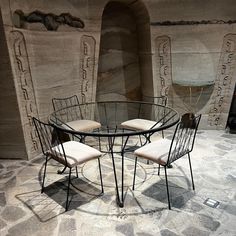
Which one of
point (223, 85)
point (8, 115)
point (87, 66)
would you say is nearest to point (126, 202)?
point (8, 115)

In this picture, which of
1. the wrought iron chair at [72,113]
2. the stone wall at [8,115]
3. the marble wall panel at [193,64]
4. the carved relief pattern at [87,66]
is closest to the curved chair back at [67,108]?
the wrought iron chair at [72,113]

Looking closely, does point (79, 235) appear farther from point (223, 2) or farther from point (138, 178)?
point (223, 2)

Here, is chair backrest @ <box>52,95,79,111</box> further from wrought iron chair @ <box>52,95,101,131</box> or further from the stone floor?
the stone floor

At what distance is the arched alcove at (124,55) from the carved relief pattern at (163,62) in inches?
5.4

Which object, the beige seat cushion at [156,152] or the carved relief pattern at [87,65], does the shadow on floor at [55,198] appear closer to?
the beige seat cushion at [156,152]

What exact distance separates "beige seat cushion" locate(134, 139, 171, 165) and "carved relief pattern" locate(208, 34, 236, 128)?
1.90 meters

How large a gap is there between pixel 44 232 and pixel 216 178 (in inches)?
68.2

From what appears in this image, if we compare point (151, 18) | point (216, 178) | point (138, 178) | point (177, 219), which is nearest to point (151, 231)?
point (177, 219)

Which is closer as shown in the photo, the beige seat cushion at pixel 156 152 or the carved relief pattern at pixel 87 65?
the beige seat cushion at pixel 156 152

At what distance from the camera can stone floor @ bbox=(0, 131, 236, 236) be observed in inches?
71.1

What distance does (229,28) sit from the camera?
134 inches

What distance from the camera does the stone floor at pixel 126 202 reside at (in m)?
1.81

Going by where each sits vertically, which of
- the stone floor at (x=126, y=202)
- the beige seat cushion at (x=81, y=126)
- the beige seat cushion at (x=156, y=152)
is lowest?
the stone floor at (x=126, y=202)

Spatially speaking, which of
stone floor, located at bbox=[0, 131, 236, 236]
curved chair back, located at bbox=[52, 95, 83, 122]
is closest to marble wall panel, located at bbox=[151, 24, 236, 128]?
stone floor, located at bbox=[0, 131, 236, 236]
